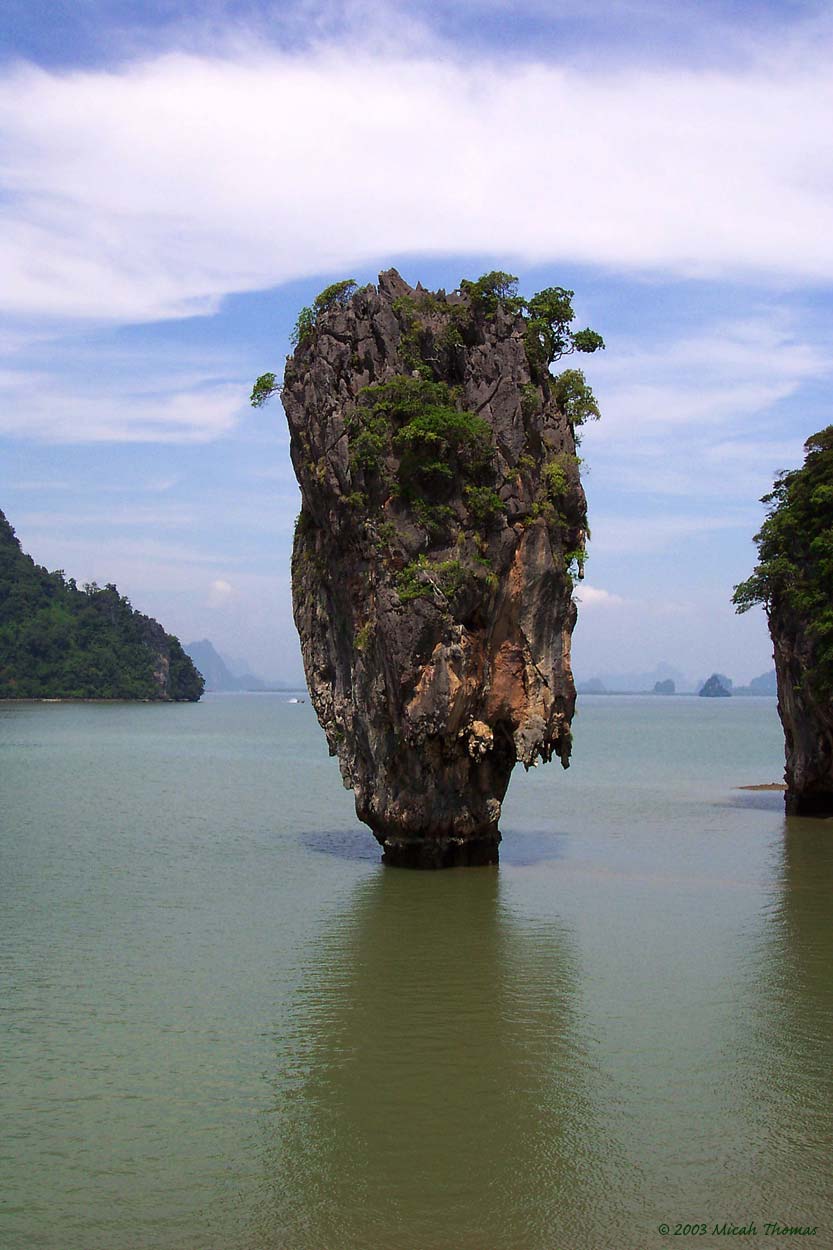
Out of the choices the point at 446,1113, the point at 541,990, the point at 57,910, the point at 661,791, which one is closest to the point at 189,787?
the point at 661,791

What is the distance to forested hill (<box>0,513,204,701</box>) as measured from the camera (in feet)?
451

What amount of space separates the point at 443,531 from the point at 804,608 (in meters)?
13.8

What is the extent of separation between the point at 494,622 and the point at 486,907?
594 cm

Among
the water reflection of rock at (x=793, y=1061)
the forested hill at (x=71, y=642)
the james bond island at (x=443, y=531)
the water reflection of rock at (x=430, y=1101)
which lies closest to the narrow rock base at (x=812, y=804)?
the water reflection of rock at (x=793, y=1061)

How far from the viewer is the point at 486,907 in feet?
71.6

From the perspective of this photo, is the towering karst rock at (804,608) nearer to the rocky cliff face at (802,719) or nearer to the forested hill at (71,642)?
the rocky cliff face at (802,719)

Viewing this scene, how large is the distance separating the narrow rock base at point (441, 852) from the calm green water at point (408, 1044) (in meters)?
0.48

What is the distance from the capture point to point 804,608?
3262 cm

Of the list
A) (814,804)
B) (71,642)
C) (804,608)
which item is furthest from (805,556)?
(71,642)

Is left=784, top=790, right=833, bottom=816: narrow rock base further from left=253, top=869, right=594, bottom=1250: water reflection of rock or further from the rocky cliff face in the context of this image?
left=253, top=869, right=594, bottom=1250: water reflection of rock

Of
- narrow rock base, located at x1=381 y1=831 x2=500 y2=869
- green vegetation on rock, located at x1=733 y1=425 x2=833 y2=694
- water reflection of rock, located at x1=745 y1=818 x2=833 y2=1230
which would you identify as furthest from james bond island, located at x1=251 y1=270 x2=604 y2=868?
green vegetation on rock, located at x1=733 y1=425 x2=833 y2=694

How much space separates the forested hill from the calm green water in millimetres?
112409

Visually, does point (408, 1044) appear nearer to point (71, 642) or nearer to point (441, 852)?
point (441, 852)

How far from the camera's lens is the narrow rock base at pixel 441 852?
25.2 meters
